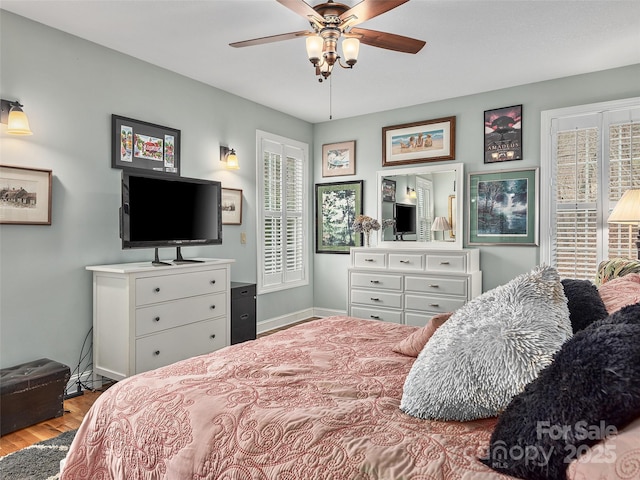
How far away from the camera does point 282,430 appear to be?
1109 millimetres

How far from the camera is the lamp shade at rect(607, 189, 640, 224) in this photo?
3045mm

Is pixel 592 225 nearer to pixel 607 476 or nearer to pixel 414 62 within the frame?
pixel 414 62

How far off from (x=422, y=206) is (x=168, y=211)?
9.58 feet

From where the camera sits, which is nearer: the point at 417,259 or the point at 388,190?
the point at 417,259

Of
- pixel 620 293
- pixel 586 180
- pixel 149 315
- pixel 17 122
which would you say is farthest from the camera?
pixel 586 180

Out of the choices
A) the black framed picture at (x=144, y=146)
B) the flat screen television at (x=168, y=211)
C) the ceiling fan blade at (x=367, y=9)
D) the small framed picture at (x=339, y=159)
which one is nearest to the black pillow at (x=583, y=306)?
the ceiling fan blade at (x=367, y=9)

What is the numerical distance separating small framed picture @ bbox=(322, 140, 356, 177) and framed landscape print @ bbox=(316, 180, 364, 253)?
0.54ft

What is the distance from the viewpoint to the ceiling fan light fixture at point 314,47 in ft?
7.91

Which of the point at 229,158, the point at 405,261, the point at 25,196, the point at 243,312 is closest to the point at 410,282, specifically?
the point at 405,261

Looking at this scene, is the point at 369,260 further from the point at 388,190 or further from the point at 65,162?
the point at 65,162

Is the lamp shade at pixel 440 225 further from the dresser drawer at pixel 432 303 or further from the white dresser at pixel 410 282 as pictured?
the dresser drawer at pixel 432 303

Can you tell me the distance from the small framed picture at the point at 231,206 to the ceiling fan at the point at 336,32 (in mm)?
2052

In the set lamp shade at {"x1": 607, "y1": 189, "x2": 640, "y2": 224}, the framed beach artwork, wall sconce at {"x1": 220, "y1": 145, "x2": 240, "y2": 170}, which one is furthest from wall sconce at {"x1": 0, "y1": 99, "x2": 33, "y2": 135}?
lamp shade at {"x1": 607, "y1": 189, "x2": 640, "y2": 224}

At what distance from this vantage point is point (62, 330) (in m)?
3.12
